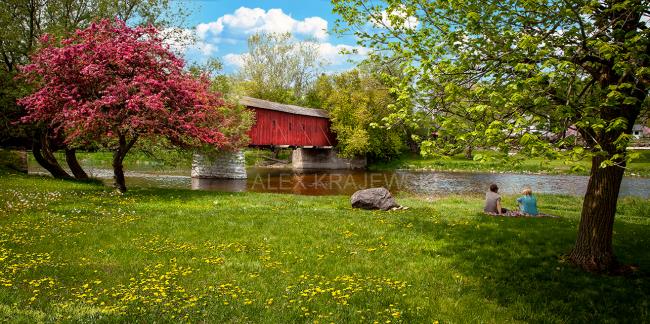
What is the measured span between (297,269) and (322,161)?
5972 centimetres

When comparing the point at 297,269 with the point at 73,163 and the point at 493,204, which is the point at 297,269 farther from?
the point at 73,163

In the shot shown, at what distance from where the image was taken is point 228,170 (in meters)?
46.6

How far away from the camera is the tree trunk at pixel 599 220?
373 inches

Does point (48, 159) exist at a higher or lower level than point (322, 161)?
higher

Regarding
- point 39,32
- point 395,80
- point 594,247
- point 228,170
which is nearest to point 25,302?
point 395,80

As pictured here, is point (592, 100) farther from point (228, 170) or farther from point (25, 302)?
point (228, 170)

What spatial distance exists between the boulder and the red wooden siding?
30393mm

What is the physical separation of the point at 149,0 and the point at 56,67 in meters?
12.7

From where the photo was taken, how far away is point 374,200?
19.4 metres

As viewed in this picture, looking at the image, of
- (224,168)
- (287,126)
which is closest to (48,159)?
(224,168)

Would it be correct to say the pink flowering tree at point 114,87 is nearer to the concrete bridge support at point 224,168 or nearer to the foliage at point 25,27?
the foliage at point 25,27

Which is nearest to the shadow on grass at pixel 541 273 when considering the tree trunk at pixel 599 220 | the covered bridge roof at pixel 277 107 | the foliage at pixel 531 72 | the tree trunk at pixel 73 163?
the tree trunk at pixel 599 220

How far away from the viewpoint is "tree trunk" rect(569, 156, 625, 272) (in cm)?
947

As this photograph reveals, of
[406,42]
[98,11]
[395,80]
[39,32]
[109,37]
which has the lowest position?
[395,80]
